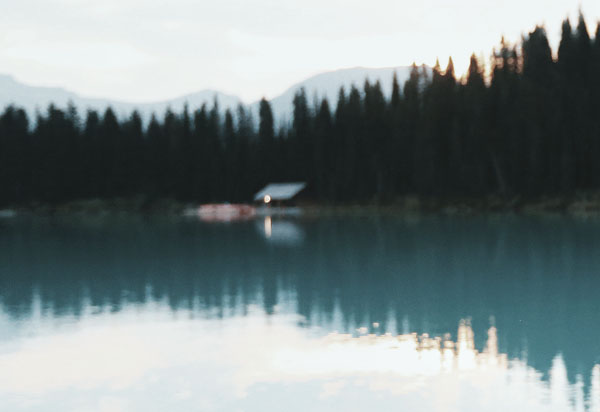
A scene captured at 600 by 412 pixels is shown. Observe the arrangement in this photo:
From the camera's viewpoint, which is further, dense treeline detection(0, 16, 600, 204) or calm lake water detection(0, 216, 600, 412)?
dense treeline detection(0, 16, 600, 204)

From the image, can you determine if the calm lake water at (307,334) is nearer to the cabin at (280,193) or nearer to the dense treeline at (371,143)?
the dense treeline at (371,143)

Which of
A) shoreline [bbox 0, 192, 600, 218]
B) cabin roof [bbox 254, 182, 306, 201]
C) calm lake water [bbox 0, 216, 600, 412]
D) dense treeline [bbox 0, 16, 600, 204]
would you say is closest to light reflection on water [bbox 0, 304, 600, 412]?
calm lake water [bbox 0, 216, 600, 412]

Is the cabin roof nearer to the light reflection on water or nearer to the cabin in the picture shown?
the cabin

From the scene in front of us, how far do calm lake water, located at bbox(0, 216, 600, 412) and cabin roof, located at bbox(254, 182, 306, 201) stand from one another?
2985 inches

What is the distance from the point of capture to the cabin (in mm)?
104188

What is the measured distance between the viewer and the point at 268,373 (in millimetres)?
10938

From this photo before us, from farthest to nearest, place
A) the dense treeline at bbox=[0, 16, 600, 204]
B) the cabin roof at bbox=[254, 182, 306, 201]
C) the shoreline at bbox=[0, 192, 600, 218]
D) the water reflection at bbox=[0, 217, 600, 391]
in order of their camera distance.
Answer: the cabin roof at bbox=[254, 182, 306, 201]
the dense treeline at bbox=[0, 16, 600, 204]
the shoreline at bbox=[0, 192, 600, 218]
the water reflection at bbox=[0, 217, 600, 391]

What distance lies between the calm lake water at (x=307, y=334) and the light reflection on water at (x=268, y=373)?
0.11 ft

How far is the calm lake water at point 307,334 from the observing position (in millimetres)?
9703

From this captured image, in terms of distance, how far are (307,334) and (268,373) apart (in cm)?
288

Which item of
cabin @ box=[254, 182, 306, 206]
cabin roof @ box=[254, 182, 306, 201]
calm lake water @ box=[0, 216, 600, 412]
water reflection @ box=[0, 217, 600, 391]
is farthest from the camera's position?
cabin @ box=[254, 182, 306, 206]

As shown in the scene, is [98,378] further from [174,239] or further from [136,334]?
[174,239]

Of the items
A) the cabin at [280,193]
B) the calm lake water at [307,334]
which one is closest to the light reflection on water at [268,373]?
the calm lake water at [307,334]

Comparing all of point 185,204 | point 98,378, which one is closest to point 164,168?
point 185,204
